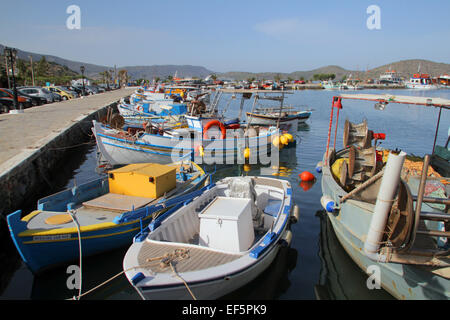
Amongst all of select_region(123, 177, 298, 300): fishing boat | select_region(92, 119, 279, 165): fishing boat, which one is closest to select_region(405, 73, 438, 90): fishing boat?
select_region(92, 119, 279, 165): fishing boat

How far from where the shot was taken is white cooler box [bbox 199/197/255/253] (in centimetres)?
643

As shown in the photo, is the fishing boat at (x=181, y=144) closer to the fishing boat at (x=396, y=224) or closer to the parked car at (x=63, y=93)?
the fishing boat at (x=396, y=224)

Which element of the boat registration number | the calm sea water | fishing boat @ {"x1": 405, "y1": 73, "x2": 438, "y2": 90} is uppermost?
fishing boat @ {"x1": 405, "y1": 73, "x2": 438, "y2": 90}

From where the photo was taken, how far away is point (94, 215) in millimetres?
8031

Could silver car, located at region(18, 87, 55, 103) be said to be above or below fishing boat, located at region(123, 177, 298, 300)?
above

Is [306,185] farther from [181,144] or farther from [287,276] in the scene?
[287,276]

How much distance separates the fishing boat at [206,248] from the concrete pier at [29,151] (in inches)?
248

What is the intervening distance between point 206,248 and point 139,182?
3949mm

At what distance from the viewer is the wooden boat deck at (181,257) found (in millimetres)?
5465

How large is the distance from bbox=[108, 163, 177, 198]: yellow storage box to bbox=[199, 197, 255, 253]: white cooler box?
2.65 meters

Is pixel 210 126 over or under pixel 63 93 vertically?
under

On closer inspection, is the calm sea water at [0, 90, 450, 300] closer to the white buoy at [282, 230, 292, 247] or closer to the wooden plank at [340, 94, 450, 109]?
the white buoy at [282, 230, 292, 247]

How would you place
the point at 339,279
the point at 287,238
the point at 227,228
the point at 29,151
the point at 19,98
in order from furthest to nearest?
the point at 19,98, the point at 29,151, the point at 287,238, the point at 339,279, the point at 227,228

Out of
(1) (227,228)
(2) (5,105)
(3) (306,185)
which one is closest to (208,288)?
(1) (227,228)
